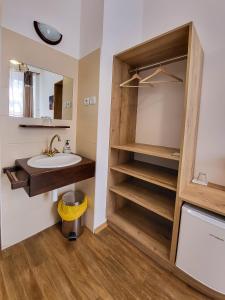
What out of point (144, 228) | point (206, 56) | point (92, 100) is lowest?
point (144, 228)

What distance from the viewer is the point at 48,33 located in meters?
1.47

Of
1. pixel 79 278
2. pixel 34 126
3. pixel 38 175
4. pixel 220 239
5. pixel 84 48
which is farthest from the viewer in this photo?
pixel 84 48

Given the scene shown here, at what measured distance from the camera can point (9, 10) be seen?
1251 millimetres

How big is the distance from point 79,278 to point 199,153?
61.1 inches

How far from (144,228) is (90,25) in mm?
2285

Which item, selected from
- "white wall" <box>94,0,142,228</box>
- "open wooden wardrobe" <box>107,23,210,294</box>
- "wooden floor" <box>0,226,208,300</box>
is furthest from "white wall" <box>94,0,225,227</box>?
"wooden floor" <box>0,226,208,300</box>

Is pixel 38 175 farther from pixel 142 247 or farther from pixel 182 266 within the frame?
pixel 182 266

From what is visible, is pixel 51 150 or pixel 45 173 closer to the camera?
pixel 45 173

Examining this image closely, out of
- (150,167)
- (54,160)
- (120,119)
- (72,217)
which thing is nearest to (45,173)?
(54,160)

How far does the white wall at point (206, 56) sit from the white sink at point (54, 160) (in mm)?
305

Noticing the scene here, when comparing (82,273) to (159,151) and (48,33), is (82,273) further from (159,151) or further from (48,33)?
(48,33)

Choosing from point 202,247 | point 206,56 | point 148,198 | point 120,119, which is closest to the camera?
point 202,247

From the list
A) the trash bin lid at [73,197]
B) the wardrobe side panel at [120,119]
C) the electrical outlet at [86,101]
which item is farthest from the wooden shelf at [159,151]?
the trash bin lid at [73,197]

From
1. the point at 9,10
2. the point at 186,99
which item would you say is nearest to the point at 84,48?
the point at 9,10
